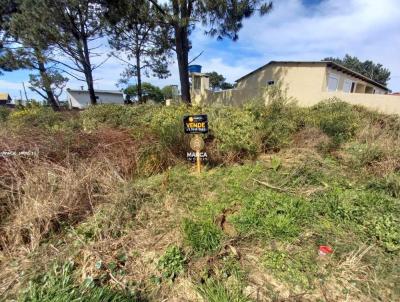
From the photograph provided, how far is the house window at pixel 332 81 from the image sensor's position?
1238cm

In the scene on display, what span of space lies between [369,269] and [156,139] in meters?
3.51

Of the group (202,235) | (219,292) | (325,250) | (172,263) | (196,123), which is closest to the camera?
(219,292)

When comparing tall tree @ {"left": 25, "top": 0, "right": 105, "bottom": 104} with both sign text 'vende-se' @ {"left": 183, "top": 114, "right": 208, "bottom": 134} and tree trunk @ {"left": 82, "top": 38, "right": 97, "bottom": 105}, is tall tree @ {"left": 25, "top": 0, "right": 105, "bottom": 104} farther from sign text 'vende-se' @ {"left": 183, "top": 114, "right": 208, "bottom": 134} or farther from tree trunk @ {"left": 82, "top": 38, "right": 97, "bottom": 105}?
sign text 'vende-se' @ {"left": 183, "top": 114, "right": 208, "bottom": 134}

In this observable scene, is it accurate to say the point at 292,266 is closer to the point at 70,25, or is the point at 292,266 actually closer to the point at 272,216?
the point at 272,216

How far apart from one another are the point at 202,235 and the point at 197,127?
1.89 meters

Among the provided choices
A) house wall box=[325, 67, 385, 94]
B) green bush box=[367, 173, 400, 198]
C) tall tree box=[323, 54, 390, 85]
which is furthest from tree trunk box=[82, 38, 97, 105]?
tall tree box=[323, 54, 390, 85]

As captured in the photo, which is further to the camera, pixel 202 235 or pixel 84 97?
pixel 84 97

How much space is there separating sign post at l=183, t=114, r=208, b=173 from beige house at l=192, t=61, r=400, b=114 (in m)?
6.31

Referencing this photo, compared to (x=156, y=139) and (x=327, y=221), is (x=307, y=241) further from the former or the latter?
(x=156, y=139)

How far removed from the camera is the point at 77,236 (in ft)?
7.45

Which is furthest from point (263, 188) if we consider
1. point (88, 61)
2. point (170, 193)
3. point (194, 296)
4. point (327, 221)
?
point (88, 61)

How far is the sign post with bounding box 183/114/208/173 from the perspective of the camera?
364 centimetres

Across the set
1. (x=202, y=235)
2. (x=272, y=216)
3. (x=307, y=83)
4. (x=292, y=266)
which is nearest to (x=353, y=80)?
(x=307, y=83)

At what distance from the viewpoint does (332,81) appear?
41.7 feet
